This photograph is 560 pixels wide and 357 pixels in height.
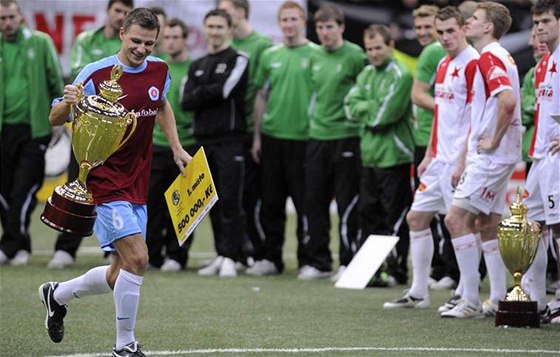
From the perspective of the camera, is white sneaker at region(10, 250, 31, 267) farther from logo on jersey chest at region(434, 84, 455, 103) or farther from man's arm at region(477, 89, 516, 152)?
man's arm at region(477, 89, 516, 152)

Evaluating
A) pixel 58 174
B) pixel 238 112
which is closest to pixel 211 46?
pixel 238 112

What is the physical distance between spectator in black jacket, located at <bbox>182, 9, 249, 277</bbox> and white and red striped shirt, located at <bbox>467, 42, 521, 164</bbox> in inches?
145

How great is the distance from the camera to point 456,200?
356 inches

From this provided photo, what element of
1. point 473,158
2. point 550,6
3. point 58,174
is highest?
point 550,6

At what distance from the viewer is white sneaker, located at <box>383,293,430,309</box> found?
9.73 metres

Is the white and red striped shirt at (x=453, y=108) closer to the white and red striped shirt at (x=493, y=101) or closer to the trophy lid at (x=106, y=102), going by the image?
the white and red striped shirt at (x=493, y=101)

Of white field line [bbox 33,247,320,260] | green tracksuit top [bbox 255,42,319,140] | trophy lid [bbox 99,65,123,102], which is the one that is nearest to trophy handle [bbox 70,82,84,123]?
trophy lid [bbox 99,65,123,102]

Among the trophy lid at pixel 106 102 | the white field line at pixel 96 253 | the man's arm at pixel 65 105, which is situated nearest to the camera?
the trophy lid at pixel 106 102

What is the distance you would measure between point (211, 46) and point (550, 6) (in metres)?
4.58

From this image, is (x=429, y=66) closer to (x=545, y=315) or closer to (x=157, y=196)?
(x=545, y=315)

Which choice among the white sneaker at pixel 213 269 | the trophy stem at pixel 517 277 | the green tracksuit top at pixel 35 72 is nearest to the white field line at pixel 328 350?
the trophy stem at pixel 517 277

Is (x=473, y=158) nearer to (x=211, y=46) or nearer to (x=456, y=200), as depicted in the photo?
(x=456, y=200)

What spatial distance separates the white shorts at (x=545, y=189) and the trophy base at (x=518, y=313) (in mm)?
583

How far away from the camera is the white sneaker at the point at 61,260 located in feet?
41.0
